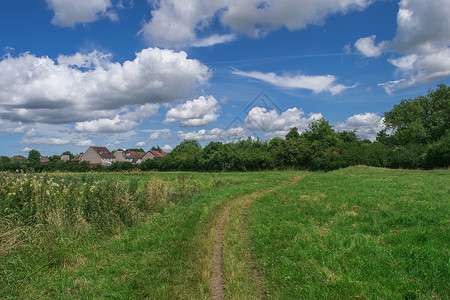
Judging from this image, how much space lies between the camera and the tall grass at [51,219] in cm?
494

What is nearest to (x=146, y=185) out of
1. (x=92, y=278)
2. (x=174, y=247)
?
(x=174, y=247)

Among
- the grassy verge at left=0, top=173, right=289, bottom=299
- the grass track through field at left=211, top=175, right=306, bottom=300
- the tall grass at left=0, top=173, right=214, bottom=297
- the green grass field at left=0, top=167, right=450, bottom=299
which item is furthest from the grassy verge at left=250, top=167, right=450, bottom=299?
the tall grass at left=0, top=173, right=214, bottom=297

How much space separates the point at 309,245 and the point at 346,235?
3.35 feet

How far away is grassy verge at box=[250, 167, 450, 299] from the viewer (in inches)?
144

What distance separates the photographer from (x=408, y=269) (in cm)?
398

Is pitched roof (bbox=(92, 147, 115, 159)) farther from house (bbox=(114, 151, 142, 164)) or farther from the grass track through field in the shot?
the grass track through field

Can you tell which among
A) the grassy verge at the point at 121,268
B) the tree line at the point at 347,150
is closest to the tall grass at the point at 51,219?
the grassy verge at the point at 121,268

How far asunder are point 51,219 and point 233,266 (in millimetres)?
4678

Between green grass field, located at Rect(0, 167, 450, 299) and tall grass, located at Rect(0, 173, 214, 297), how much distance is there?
34 mm

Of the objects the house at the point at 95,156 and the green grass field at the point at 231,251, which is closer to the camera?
the green grass field at the point at 231,251

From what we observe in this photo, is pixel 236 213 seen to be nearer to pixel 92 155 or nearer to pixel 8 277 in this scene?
pixel 8 277

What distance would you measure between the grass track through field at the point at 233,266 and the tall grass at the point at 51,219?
3.11 meters

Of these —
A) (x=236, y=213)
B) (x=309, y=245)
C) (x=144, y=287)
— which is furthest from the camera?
(x=236, y=213)

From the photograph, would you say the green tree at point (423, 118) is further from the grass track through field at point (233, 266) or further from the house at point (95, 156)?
the house at point (95, 156)
